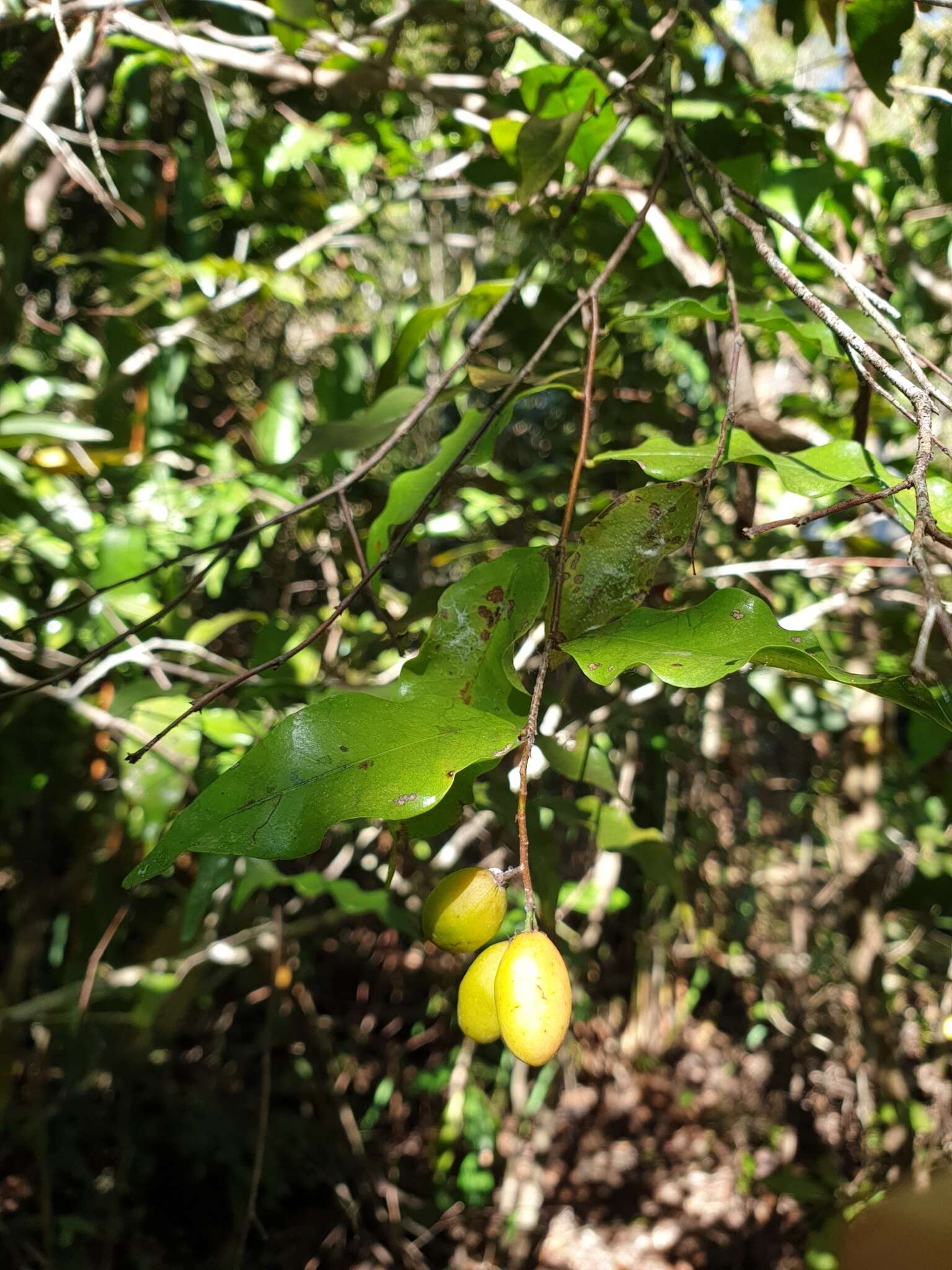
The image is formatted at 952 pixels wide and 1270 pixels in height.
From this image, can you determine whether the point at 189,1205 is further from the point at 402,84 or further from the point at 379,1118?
the point at 402,84

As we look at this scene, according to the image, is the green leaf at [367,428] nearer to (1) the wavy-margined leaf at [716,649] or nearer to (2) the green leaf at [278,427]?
(1) the wavy-margined leaf at [716,649]

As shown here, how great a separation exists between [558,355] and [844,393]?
881 mm

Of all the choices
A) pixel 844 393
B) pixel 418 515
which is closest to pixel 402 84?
pixel 418 515

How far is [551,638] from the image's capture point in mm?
497

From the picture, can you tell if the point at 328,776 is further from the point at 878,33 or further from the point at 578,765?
the point at 878,33

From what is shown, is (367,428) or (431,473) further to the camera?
(367,428)

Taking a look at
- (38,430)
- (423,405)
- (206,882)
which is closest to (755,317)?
(423,405)

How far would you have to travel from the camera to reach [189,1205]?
1702mm

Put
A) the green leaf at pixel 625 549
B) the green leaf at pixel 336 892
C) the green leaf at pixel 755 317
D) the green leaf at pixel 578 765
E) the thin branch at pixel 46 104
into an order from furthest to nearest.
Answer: the thin branch at pixel 46 104
the green leaf at pixel 336 892
the green leaf at pixel 578 765
the green leaf at pixel 755 317
the green leaf at pixel 625 549

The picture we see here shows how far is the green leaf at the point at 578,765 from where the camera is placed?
74cm

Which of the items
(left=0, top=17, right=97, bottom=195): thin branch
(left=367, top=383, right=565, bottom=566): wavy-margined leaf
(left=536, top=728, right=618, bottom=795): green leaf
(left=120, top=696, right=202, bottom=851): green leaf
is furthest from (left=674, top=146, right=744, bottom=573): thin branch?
(left=0, top=17, right=97, bottom=195): thin branch

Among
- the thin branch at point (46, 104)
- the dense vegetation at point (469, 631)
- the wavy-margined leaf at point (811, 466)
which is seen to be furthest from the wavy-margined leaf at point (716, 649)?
the thin branch at point (46, 104)

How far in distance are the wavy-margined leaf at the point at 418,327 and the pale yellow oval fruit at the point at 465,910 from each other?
1.85 ft

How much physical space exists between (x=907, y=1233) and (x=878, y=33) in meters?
0.85
